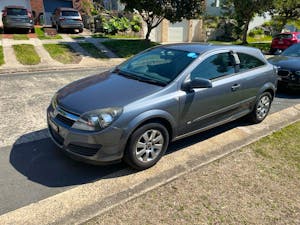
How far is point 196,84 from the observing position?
12.8 ft

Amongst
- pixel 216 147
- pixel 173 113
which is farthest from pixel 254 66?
pixel 173 113

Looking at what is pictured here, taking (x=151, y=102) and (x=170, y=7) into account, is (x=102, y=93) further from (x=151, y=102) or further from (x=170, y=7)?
(x=170, y=7)

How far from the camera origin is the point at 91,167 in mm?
3877

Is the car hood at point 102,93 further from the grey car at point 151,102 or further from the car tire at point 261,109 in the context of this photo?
the car tire at point 261,109

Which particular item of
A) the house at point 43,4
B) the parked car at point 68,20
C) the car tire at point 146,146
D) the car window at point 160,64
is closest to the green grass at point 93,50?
the parked car at point 68,20

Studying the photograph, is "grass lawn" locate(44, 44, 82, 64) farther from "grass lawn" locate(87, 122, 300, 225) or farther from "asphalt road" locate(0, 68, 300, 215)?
"grass lawn" locate(87, 122, 300, 225)

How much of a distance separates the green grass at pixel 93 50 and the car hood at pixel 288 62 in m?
7.54

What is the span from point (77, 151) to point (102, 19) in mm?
17161

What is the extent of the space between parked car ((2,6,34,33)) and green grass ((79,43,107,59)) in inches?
182

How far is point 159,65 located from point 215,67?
2.90 feet

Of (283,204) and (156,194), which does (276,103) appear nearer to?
(283,204)

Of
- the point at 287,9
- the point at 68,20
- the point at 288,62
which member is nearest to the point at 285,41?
the point at 287,9

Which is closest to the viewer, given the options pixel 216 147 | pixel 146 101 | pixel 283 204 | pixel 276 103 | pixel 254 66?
pixel 283 204

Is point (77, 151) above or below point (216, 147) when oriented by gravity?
above
